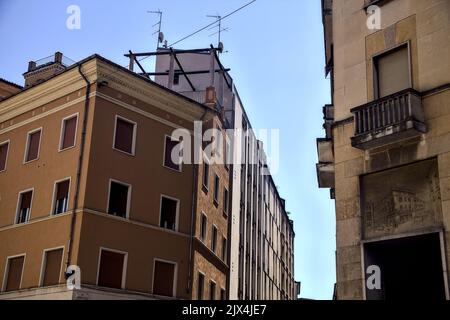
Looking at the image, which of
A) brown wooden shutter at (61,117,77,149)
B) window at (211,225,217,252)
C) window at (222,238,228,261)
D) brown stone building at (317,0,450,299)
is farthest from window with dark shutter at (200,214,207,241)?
brown stone building at (317,0,450,299)

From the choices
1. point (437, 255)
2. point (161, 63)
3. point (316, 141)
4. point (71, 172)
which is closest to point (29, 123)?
point (71, 172)

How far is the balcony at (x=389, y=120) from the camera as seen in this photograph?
12.2 meters

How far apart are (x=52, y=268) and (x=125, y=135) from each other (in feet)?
19.5

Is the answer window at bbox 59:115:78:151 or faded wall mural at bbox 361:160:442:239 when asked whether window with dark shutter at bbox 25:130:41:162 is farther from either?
faded wall mural at bbox 361:160:442:239

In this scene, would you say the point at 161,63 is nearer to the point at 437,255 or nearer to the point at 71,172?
the point at 71,172

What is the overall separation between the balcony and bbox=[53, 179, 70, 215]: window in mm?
13015

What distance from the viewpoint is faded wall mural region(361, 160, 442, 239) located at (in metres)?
12.0

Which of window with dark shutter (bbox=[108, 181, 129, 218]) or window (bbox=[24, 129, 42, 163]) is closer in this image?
window with dark shutter (bbox=[108, 181, 129, 218])

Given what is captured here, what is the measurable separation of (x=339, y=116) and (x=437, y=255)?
3977mm

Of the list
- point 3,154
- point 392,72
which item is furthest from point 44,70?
point 392,72

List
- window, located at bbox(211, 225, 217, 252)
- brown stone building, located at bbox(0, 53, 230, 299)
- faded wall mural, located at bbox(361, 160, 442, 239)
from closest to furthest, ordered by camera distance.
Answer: faded wall mural, located at bbox(361, 160, 442, 239) → brown stone building, located at bbox(0, 53, 230, 299) → window, located at bbox(211, 225, 217, 252)

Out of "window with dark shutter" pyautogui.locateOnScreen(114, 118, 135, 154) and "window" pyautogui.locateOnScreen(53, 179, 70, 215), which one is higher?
"window with dark shutter" pyautogui.locateOnScreen(114, 118, 135, 154)

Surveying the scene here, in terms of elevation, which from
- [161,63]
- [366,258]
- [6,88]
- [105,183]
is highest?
[161,63]

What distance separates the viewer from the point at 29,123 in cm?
2567
